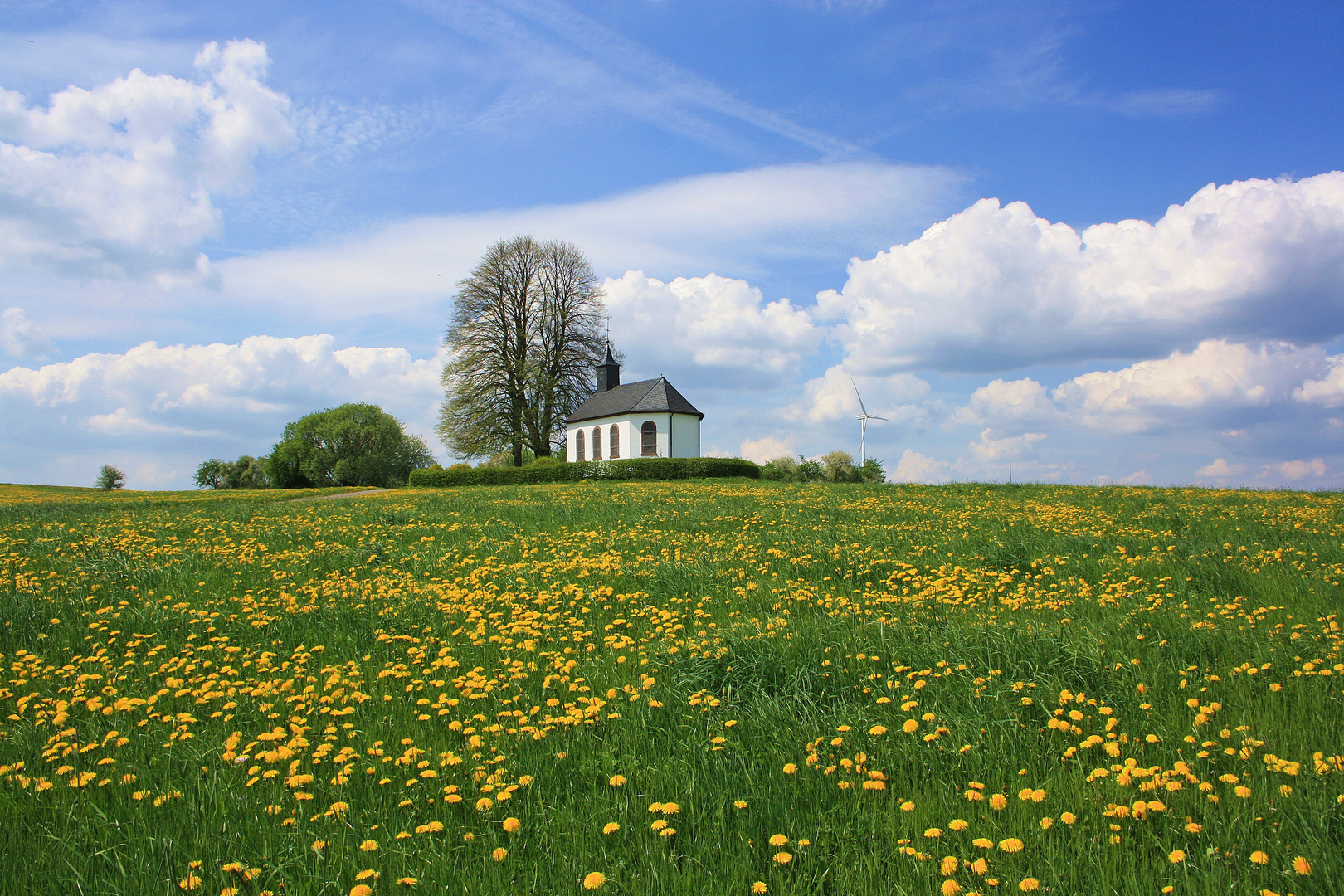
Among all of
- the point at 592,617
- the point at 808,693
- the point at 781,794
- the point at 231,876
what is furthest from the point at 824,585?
the point at 231,876

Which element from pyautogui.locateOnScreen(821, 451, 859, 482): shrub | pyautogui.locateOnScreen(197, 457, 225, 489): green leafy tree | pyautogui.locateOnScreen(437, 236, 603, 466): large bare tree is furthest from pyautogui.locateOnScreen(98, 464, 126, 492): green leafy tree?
pyautogui.locateOnScreen(821, 451, 859, 482): shrub

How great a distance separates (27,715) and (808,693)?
5.31m

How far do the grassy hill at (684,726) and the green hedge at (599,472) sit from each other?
2957cm

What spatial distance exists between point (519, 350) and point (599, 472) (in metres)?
14.4

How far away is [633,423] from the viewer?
47.2 meters

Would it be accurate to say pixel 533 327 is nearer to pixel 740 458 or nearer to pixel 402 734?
pixel 740 458

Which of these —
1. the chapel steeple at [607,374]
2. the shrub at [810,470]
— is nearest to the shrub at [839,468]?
the shrub at [810,470]

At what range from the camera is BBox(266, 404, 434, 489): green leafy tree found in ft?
219

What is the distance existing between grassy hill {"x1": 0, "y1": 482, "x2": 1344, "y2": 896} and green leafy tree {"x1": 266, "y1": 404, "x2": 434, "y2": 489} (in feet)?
203

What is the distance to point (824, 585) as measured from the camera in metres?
7.62

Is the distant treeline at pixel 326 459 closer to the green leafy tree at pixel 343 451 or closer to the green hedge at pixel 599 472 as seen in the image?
the green leafy tree at pixel 343 451

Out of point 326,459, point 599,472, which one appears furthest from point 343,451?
point 599,472

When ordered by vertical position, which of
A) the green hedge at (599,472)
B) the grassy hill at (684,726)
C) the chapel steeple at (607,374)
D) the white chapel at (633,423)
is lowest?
the grassy hill at (684,726)

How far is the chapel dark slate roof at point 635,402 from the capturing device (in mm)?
47062
